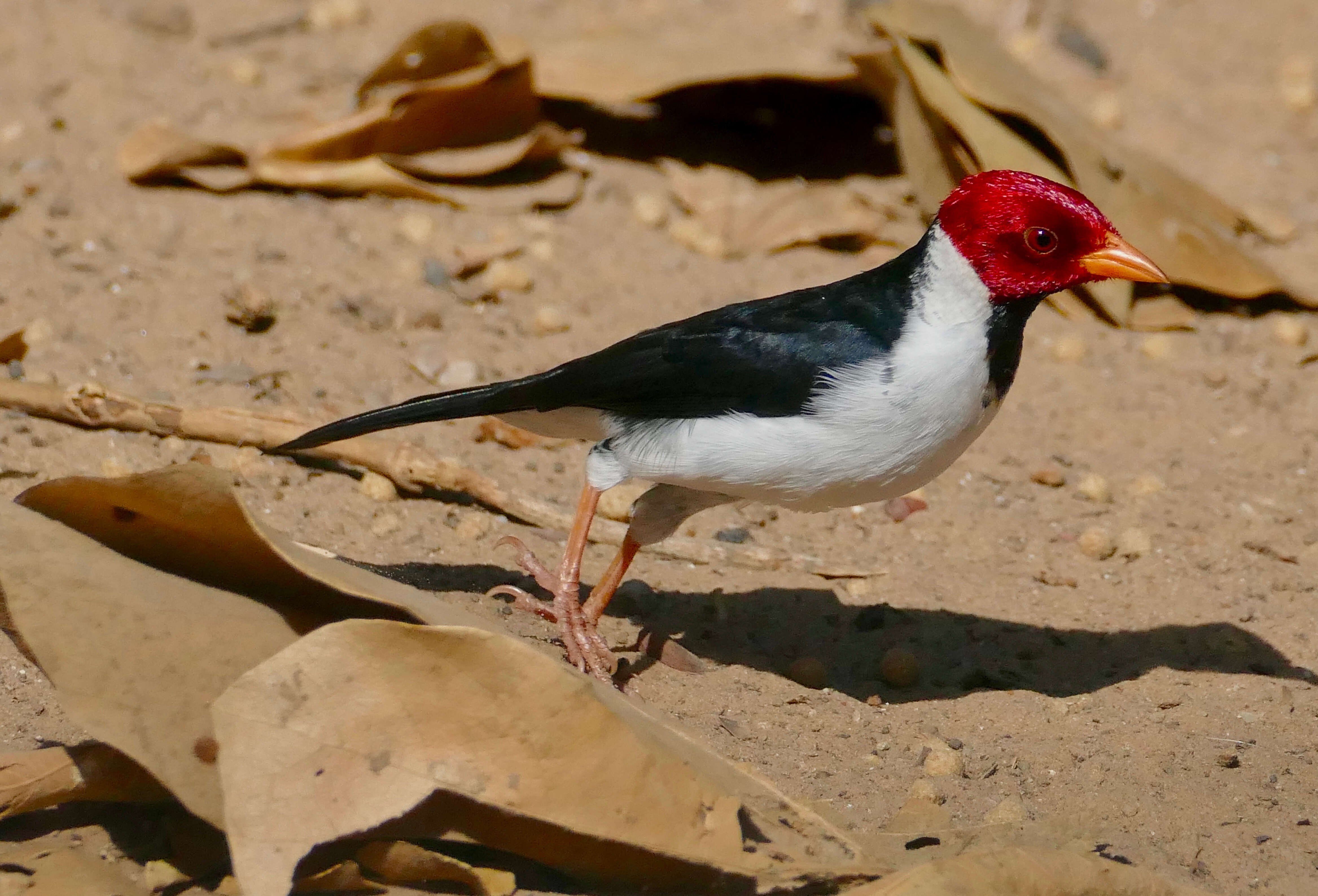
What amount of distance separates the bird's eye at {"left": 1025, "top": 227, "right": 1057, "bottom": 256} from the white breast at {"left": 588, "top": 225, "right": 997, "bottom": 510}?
168 millimetres

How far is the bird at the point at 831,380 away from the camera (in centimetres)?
345

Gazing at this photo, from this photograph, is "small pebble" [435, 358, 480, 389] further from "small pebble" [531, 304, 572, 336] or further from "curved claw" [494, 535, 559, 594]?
"curved claw" [494, 535, 559, 594]

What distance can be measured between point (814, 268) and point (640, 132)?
143 centimetres

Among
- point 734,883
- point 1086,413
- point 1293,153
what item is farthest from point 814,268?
point 734,883

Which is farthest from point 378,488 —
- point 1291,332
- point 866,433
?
point 1291,332

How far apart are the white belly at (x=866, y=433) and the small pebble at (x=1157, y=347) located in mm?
2473

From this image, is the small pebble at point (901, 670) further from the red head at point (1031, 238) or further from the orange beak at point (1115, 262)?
the orange beak at point (1115, 262)

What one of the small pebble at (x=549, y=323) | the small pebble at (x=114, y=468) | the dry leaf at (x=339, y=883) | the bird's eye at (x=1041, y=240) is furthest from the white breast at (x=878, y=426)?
the small pebble at (x=549, y=323)

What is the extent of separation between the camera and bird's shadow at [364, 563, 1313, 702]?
13.1 feet

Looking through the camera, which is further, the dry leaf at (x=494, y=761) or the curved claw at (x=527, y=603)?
the curved claw at (x=527, y=603)

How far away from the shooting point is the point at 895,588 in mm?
4414

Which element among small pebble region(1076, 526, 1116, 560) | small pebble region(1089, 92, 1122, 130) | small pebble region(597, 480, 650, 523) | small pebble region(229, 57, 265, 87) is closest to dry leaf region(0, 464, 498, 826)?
small pebble region(597, 480, 650, 523)

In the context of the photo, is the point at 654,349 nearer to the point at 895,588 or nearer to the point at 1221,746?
the point at 895,588

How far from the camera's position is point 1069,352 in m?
5.71
